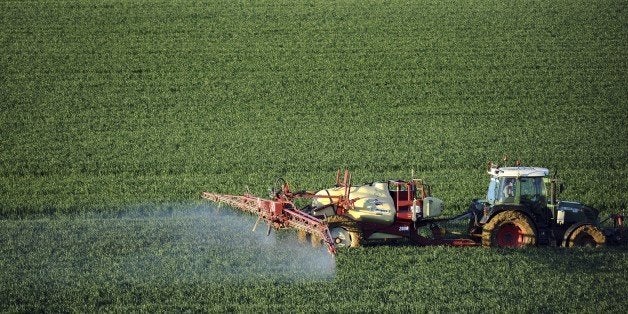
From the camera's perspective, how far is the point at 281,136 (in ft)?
108

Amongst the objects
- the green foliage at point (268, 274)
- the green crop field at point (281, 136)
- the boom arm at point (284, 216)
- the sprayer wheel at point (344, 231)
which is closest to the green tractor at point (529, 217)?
the green foliage at point (268, 274)

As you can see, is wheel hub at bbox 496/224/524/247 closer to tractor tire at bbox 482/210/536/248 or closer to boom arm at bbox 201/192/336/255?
tractor tire at bbox 482/210/536/248

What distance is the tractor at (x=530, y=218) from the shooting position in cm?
2208

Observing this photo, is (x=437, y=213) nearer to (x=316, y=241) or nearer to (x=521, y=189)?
(x=521, y=189)

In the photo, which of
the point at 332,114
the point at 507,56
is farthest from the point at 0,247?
the point at 507,56

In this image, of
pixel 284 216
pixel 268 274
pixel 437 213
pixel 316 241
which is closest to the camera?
pixel 268 274

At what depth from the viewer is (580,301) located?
18109 millimetres

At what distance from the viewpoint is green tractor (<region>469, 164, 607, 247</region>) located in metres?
22.1

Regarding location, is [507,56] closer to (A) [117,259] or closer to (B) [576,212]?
(B) [576,212]

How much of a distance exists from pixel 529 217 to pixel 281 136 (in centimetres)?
1227

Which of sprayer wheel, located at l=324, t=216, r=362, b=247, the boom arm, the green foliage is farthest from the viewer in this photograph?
sprayer wheel, located at l=324, t=216, r=362, b=247

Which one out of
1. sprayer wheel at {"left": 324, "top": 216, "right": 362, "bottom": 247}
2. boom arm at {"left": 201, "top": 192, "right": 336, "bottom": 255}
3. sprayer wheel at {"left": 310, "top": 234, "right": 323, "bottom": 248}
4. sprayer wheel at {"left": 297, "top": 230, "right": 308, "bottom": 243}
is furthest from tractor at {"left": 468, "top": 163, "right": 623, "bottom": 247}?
boom arm at {"left": 201, "top": 192, "right": 336, "bottom": 255}

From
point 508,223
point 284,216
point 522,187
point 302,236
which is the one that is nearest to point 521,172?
point 522,187

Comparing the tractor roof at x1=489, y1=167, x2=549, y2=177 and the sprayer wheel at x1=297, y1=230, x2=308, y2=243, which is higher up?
the tractor roof at x1=489, y1=167, x2=549, y2=177
